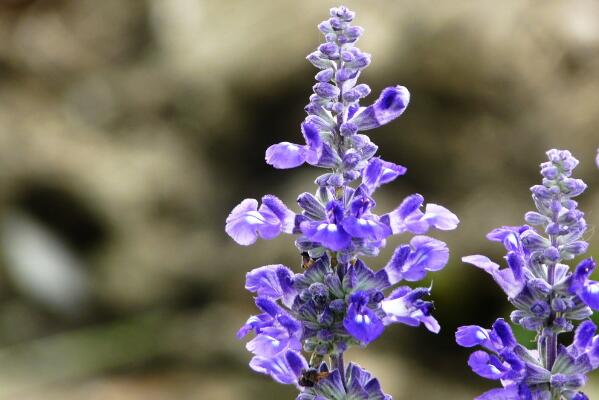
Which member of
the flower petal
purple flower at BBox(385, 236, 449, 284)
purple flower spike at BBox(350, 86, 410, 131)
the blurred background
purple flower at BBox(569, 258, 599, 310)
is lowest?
purple flower at BBox(569, 258, 599, 310)

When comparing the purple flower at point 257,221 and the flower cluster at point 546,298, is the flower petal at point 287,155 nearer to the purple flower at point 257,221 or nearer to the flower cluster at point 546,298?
the purple flower at point 257,221

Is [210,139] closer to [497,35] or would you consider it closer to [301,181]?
[301,181]

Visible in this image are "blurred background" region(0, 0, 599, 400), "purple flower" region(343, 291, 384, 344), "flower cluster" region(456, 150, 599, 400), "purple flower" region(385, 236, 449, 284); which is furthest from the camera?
"blurred background" region(0, 0, 599, 400)

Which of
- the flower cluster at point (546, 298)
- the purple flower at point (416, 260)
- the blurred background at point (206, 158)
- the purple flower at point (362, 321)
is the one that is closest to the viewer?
the purple flower at point (362, 321)

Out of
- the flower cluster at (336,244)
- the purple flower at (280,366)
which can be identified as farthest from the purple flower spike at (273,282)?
the purple flower at (280,366)

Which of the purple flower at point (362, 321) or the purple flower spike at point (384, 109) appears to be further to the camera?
the purple flower spike at point (384, 109)

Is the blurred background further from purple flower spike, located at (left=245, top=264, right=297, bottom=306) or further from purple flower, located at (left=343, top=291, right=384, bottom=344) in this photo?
purple flower, located at (left=343, top=291, right=384, bottom=344)

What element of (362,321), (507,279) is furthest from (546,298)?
(362,321)

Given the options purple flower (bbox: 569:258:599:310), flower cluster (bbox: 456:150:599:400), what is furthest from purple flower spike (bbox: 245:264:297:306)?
purple flower (bbox: 569:258:599:310)
